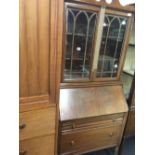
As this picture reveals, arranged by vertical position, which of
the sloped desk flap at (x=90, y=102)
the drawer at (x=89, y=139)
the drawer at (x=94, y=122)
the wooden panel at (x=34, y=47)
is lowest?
the drawer at (x=89, y=139)

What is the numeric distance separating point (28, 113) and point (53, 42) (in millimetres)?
468

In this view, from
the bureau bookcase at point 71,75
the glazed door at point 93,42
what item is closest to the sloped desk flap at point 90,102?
the bureau bookcase at point 71,75

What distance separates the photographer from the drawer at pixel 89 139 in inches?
57.4

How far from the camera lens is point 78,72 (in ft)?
5.02

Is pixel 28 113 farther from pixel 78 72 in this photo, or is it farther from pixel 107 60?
pixel 107 60

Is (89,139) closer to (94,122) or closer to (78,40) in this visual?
(94,122)

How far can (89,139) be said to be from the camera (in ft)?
5.09

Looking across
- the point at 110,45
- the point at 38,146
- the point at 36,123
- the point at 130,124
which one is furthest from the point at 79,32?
the point at 130,124

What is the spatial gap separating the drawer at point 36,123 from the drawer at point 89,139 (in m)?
0.44

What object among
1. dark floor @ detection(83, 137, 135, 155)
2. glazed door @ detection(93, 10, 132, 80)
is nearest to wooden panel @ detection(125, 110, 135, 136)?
dark floor @ detection(83, 137, 135, 155)

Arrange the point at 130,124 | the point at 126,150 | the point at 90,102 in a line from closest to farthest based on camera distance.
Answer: the point at 90,102
the point at 130,124
the point at 126,150

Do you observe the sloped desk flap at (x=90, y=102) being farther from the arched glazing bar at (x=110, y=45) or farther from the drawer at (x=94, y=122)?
the arched glazing bar at (x=110, y=45)

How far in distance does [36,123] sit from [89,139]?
2.58ft
